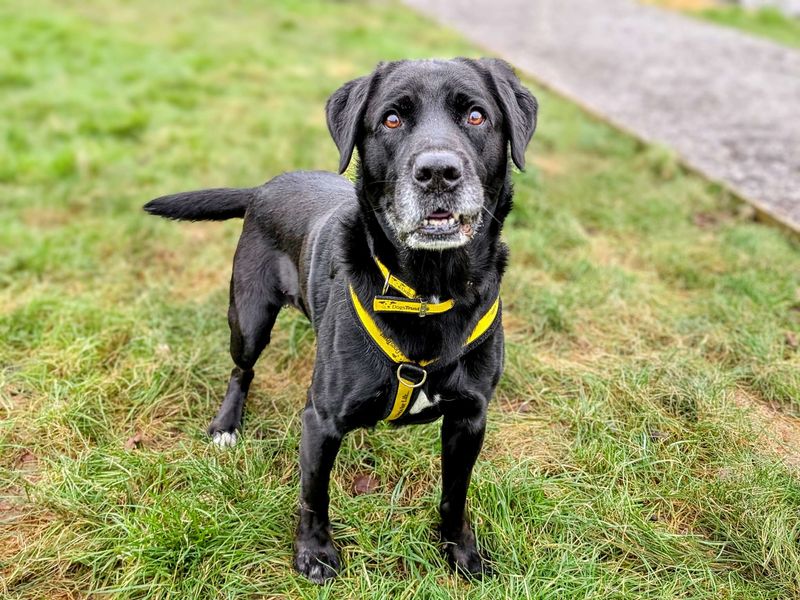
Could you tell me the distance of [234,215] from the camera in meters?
3.37

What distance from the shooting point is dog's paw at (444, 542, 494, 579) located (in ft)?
8.39

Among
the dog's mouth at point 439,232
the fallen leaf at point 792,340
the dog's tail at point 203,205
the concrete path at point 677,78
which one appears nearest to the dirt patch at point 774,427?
the fallen leaf at point 792,340

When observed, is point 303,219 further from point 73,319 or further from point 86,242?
point 86,242

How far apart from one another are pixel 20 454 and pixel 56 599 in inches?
34.9

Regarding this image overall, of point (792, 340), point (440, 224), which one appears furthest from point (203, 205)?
point (792, 340)

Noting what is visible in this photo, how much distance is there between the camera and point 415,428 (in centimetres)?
317

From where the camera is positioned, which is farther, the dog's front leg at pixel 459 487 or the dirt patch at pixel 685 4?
the dirt patch at pixel 685 4

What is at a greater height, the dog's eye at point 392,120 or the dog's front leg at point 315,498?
the dog's eye at point 392,120

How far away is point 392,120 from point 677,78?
28.0 feet

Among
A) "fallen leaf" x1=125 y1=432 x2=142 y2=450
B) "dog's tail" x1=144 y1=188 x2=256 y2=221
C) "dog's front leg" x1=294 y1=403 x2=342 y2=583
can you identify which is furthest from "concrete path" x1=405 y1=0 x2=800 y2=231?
"fallen leaf" x1=125 y1=432 x2=142 y2=450

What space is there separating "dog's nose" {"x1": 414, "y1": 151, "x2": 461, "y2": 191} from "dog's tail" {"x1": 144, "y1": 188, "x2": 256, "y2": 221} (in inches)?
54.9

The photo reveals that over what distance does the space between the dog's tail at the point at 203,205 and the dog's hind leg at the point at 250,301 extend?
163mm

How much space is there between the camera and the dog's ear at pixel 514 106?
7.95 feet

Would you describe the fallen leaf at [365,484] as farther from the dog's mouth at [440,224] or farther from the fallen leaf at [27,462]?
the fallen leaf at [27,462]
